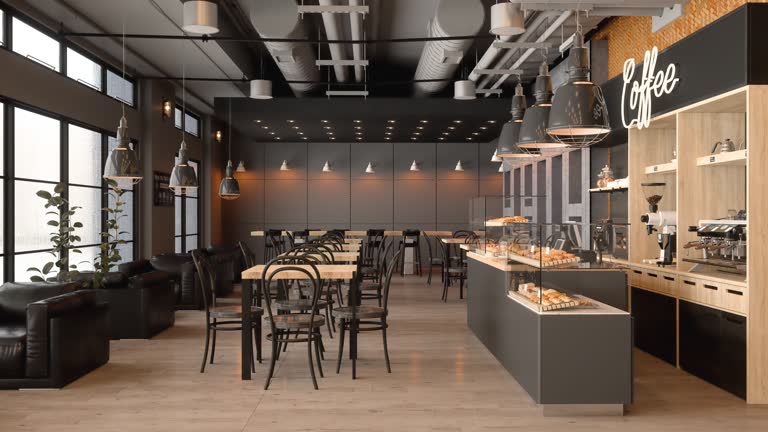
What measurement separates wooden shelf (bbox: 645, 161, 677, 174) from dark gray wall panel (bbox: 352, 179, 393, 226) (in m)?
9.56

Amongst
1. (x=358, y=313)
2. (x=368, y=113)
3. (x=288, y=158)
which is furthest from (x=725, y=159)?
(x=288, y=158)

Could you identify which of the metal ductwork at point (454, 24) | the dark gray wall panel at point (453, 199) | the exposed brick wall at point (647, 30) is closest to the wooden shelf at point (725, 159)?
the exposed brick wall at point (647, 30)

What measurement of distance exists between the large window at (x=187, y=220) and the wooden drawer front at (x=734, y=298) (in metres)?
9.81

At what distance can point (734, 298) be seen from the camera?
4512 mm

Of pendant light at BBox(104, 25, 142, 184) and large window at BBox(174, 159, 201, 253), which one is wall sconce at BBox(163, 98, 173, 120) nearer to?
large window at BBox(174, 159, 201, 253)

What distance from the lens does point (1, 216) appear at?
634 centimetres

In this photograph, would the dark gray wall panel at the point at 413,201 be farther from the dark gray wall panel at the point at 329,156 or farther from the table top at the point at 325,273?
the table top at the point at 325,273

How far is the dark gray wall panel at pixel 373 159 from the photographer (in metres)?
15.5

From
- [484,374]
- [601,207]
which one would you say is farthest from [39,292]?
[601,207]

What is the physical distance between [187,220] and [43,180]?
6121mm

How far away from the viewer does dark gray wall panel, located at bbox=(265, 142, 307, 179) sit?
50.9 feet

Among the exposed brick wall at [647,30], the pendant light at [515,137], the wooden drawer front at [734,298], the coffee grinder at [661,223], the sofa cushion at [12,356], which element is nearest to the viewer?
the wooden drawer front at [734,298]

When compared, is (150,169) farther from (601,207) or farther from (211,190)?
(601,207)

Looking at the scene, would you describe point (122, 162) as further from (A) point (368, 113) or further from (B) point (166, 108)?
(A) point (368, 113)
